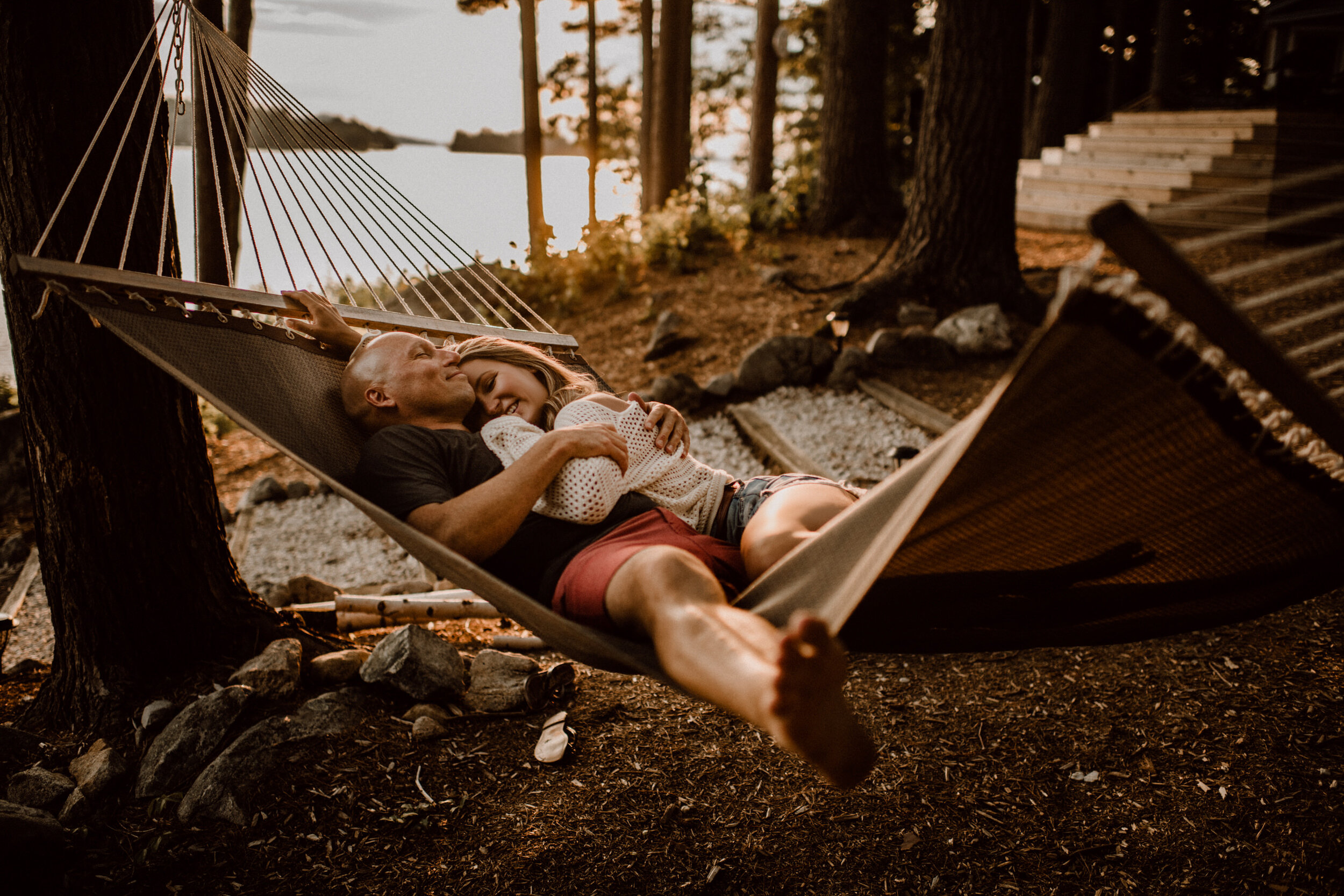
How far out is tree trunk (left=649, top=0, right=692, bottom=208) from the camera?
24.2 feet

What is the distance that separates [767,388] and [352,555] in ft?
7.53

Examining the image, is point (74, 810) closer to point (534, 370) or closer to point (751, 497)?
point (534, 370)

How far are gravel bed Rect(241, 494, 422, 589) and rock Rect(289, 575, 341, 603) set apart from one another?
0.13 m

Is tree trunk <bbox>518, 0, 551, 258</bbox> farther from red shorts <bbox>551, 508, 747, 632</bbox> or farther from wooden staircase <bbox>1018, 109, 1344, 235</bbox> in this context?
red shorts <bbox>551, 508, 747, 632</bbox>

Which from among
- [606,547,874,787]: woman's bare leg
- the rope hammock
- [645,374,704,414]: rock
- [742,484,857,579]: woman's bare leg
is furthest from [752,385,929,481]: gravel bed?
[606,547,874,787]: woman's bare leg

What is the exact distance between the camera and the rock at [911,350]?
14.2ft

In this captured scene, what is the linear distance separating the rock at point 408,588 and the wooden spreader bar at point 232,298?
1341 mm

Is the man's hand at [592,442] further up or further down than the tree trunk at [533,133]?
further down

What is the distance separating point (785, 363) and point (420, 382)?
317 cm

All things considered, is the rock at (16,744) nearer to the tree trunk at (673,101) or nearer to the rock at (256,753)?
the rock at (256,753)

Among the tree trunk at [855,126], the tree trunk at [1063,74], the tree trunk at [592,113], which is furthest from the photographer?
the tree trunk at [592,113]

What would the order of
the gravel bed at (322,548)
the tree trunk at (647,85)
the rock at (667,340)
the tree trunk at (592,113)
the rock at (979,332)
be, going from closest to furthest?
the gravel bed at (322,548) → the rock at (979,332) → the rock at (667,340) → the tree trunk at (647,85) → the tree trunk at (592,113)

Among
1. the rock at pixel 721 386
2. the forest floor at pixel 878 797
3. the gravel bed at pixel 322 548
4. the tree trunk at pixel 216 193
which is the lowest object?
the gravel bed at pixel 322 548

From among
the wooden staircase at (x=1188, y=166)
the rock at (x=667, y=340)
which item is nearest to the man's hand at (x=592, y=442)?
the rock at (x=667, y=340)
